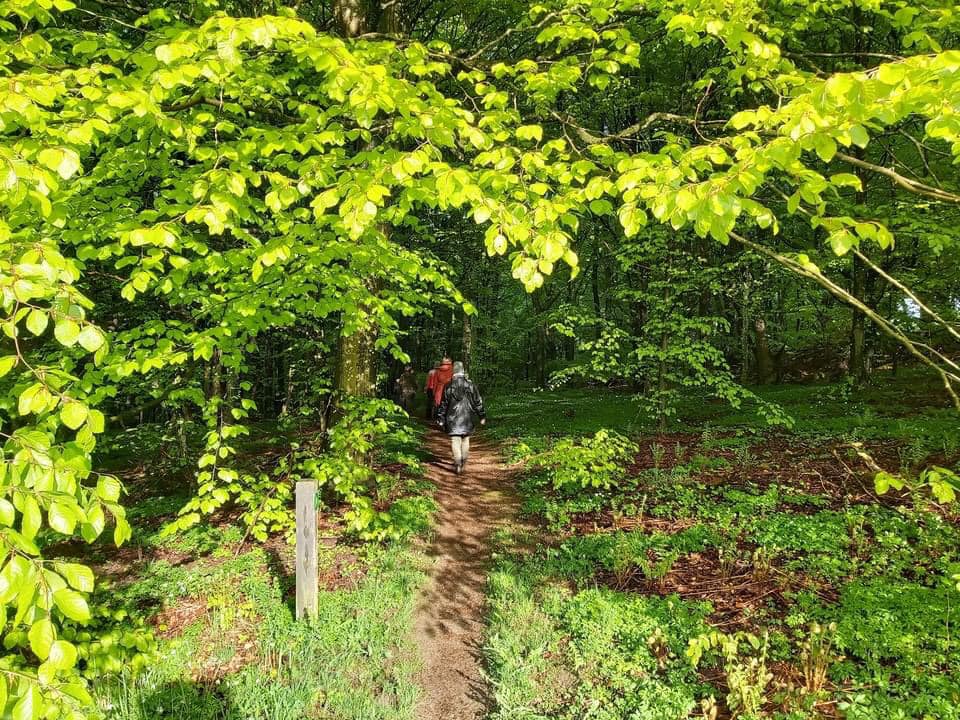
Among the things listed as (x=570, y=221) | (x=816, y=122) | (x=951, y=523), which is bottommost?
(x=951, y=523)

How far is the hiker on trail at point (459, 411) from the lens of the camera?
11.1 meters

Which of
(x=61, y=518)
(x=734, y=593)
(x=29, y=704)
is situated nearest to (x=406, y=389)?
→ (x=734, y=593)

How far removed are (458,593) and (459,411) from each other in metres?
5.11

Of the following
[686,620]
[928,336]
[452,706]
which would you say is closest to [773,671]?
[686,620]

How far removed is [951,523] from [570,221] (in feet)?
20.9

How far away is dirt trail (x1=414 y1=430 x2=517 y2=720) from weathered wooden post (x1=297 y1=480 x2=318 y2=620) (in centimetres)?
122

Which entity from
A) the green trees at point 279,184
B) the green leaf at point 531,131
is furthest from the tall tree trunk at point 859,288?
the green leaf at point 531,131

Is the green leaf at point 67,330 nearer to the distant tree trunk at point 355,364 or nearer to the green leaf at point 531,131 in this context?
the green leaf at point 531,131

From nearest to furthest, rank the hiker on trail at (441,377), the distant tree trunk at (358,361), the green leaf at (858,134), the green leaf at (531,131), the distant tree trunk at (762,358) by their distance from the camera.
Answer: the green leaf at (858,134) < the green leaf at (531,131) < the distant tree trunk at (358,361) < the hiker on trail at (441,377) < the distant tree trunk at (762,358)

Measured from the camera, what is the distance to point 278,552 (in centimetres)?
741

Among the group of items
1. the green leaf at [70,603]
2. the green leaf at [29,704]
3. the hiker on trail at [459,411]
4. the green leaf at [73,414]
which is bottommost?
the hiker on trail at [459,411]

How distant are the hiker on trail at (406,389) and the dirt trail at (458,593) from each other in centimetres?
875

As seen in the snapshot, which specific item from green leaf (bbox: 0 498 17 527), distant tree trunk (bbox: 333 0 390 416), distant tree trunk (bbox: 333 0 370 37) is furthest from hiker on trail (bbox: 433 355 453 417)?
Result: green leaf (bbox: 0 498 17 527)

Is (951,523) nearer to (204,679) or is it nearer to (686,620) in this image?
(686,620)
